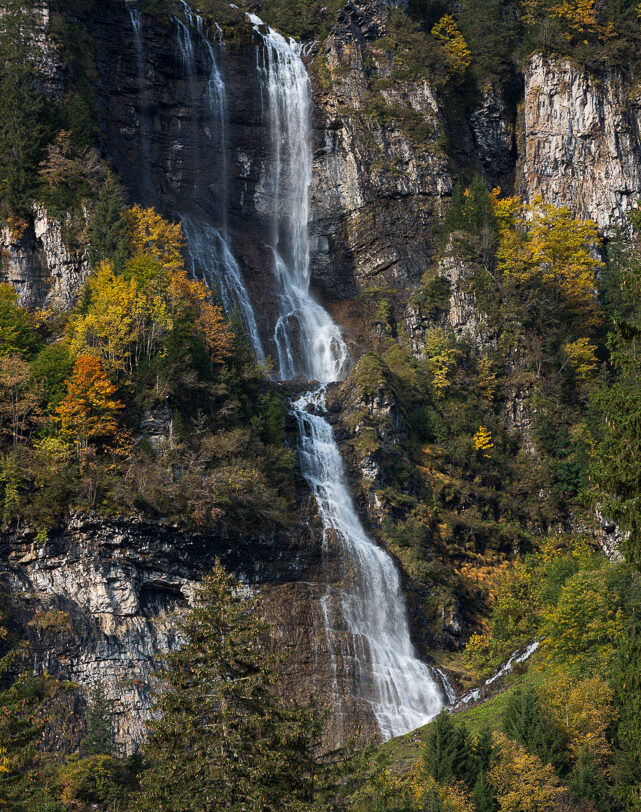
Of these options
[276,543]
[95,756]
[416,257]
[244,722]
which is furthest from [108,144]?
[244,722]

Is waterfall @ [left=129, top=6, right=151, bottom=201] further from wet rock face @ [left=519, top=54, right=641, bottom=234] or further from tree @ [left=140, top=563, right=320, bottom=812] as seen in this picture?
tree @ [left=140, top=563, right=320, bottom=812]

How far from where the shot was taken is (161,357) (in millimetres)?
57031

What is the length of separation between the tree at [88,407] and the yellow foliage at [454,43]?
2183 inches

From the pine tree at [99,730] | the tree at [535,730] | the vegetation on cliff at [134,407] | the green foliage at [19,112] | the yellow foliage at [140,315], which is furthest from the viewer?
the green foliage at [19,112]

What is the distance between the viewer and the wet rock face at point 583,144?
88.0m

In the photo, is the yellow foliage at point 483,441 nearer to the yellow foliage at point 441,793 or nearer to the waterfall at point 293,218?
the waterfall at point 293,218

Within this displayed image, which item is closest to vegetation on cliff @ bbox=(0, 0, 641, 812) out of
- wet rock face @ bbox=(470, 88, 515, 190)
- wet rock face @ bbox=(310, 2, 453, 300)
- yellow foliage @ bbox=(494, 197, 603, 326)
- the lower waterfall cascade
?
yellow foliage @ bbox=(494, 197, 603, 326)

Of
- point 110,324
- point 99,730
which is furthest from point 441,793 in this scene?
point 110,324

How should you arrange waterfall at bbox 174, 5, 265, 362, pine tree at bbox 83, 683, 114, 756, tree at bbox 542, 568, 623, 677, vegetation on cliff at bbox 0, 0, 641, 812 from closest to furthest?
vegetation on cliff at bbox 0, 0, 641, 812 → pine tree at bbox 83, 683, 114, 756 → tree at bbox 542, 568, 623, 677 → waterfall at bbox 174, 5, 265, 362

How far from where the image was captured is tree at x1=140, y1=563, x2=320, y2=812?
23.4 metres

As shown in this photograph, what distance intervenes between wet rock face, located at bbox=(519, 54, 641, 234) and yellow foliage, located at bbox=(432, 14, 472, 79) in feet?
24.7

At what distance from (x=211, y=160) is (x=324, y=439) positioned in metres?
31.8

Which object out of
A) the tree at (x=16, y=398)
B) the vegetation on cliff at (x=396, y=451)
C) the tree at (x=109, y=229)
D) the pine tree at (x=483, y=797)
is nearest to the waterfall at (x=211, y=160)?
the vegetation on cliff at (x=396, y=451)

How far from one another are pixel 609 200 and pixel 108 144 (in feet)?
142
